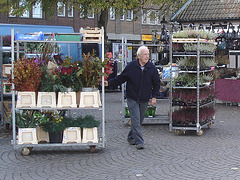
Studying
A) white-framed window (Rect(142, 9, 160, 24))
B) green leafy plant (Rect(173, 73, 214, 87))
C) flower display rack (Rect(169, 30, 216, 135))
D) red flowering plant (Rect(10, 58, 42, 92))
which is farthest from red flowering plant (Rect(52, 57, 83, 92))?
white-framed window (Rect(142, 9, 160, 24))

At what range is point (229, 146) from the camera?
8.60 meters

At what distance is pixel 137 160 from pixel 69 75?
1925mm

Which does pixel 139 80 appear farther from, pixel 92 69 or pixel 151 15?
pixel 151 15

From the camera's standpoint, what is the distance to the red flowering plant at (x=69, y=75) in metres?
7.83

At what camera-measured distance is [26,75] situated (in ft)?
25.1

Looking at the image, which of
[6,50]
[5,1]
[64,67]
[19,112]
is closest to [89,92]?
[64,67]

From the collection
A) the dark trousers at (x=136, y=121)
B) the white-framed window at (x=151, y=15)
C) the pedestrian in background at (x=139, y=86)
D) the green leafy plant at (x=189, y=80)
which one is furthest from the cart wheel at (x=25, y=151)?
the white-framed window at (x=151, y=15)

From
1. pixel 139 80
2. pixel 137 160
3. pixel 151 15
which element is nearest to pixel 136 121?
pixel 139 80

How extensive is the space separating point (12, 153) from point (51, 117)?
37.9 inches

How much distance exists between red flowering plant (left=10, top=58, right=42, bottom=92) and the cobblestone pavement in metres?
1.23

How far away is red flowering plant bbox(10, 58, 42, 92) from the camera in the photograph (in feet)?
25.3

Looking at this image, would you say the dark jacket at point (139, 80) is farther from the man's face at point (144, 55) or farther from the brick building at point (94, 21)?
the brick building at point (94, 21)

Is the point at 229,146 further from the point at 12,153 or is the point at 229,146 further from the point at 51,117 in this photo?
the point at 12,153

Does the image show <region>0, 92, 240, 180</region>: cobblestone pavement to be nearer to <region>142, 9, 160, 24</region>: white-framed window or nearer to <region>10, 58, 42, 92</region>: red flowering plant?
<region>10, 58, 42, 92</region>: red flowering plant
